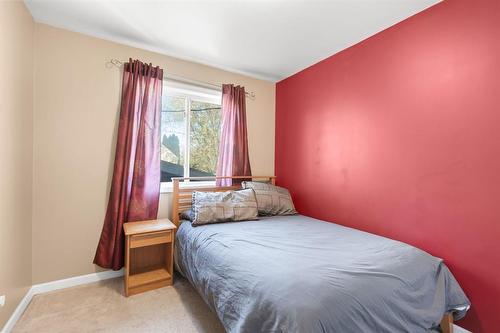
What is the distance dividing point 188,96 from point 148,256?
6.42ft

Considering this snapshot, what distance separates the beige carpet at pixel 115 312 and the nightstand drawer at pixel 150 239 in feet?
1.52

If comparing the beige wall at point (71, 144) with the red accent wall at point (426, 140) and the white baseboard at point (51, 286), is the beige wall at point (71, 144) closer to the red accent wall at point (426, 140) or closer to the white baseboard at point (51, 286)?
the white baseboard at point (51, 286)

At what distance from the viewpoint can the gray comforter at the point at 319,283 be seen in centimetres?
108

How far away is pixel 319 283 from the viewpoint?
1.17m

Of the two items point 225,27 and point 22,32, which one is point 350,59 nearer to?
point 225,27

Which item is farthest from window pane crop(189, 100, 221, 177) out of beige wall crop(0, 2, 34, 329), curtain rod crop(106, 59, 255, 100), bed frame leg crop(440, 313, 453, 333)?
bed frame leg crop(440, 313, 453, 333)

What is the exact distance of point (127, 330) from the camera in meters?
1.68

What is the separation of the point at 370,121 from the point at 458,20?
928mm

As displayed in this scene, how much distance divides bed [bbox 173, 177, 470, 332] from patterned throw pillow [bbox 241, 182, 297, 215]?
2.29ft

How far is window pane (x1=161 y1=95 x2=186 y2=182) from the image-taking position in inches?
112

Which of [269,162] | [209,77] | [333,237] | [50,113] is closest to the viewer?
[333,237]

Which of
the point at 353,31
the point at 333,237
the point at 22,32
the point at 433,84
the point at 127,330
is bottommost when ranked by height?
the point at 127,330

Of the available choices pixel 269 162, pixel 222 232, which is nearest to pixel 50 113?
pixel 222 232

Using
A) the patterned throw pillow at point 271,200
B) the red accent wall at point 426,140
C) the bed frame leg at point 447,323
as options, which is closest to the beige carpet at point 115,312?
the patterned throw pillow at point 271,200
